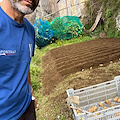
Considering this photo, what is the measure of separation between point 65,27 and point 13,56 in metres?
9.83

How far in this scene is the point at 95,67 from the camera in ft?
12.3

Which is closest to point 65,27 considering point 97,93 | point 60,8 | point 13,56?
point 60,8

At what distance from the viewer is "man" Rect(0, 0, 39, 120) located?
829mm

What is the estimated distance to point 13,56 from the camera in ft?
2.85

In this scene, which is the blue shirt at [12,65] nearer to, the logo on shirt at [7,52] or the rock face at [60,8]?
the logo on shirt at [7,52]

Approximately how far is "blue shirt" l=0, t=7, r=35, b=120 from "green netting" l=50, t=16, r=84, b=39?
9.43 meters

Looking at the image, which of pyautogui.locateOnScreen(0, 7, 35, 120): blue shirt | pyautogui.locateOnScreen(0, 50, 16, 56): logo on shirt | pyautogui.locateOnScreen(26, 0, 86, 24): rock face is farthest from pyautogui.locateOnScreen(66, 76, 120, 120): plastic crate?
pyautogui.locateOnScreen(26, 0, 86, 24): rock face

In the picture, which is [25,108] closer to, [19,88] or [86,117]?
[19,88]

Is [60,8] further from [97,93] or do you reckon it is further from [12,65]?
[12,65]

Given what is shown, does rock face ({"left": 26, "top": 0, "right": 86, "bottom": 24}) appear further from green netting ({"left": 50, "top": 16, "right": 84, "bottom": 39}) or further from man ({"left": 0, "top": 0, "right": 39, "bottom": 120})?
man ({"left": 0, "top": 0, "right": 39, "bottom": 120})

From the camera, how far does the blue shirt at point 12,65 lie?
0.83m

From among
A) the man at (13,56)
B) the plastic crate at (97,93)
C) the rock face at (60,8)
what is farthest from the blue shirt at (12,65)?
the rock face at (60,8)

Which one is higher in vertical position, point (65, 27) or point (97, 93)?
point (65, 27)

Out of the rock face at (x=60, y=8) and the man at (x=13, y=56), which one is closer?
the man at (x=13, y=56)
